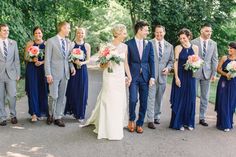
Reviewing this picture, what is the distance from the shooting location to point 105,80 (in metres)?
7.92

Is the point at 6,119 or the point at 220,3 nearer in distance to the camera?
the point at 6,119

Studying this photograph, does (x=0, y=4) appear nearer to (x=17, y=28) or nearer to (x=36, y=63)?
(x=17, y=28)

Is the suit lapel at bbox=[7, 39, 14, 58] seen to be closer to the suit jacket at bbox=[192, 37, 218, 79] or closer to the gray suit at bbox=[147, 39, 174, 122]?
the gray suit at bbox=[147, 39, 174, 122]

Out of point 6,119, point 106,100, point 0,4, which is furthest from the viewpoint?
point 0,4

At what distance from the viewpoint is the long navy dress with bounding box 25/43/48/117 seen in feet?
29.7

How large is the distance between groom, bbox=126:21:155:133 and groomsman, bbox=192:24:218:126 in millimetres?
1352

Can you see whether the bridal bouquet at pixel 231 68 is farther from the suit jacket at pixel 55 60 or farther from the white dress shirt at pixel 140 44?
the suit jacket at pixel 55 60

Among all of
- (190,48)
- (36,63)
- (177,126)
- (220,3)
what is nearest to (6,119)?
(36,63)

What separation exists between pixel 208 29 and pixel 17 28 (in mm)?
7582

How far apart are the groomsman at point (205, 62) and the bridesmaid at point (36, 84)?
3540 millimetres

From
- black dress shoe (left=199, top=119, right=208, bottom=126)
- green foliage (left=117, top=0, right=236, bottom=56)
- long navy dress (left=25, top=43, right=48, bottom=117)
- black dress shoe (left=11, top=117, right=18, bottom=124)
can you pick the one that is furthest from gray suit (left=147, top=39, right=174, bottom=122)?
green foliage (left=117, top=0, right=236, bottom=56)

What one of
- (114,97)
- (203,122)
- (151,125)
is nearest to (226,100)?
(203,122)

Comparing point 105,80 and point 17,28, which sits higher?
point 17,28

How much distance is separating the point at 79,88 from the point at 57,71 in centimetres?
94
